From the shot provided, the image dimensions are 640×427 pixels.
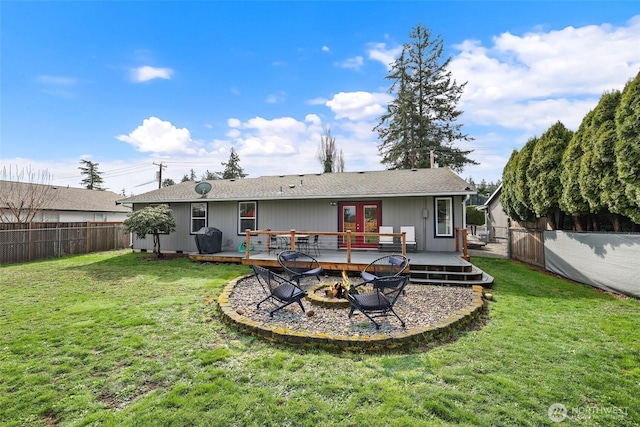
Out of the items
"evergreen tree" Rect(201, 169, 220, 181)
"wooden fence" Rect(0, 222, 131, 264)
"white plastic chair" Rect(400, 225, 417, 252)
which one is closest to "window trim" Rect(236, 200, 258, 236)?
"wooden fence" Rect(0, 222, 131, 264)

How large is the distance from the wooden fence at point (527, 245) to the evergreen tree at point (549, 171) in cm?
68

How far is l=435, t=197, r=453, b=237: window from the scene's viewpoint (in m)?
9.67

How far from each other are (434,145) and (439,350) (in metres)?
22.3

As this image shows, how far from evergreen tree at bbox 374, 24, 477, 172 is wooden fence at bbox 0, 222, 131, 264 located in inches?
815

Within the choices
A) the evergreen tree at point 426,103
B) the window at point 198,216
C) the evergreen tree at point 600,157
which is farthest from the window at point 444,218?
the evergreen tree at point 426,103

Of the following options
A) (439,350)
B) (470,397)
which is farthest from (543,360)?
(470,397)

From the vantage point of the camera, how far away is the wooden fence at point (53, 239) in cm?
1034

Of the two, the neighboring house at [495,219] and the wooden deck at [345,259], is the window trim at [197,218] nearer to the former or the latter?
the wooden deck at [345,259]

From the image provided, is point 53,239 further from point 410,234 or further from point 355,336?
point 410,234

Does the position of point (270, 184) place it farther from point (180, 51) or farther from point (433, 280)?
point (433, 280)

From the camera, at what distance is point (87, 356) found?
3.36 metres

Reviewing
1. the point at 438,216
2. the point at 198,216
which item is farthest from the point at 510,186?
the point at 198,216

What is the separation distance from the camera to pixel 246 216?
1169cm

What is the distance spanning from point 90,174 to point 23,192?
27104mm
